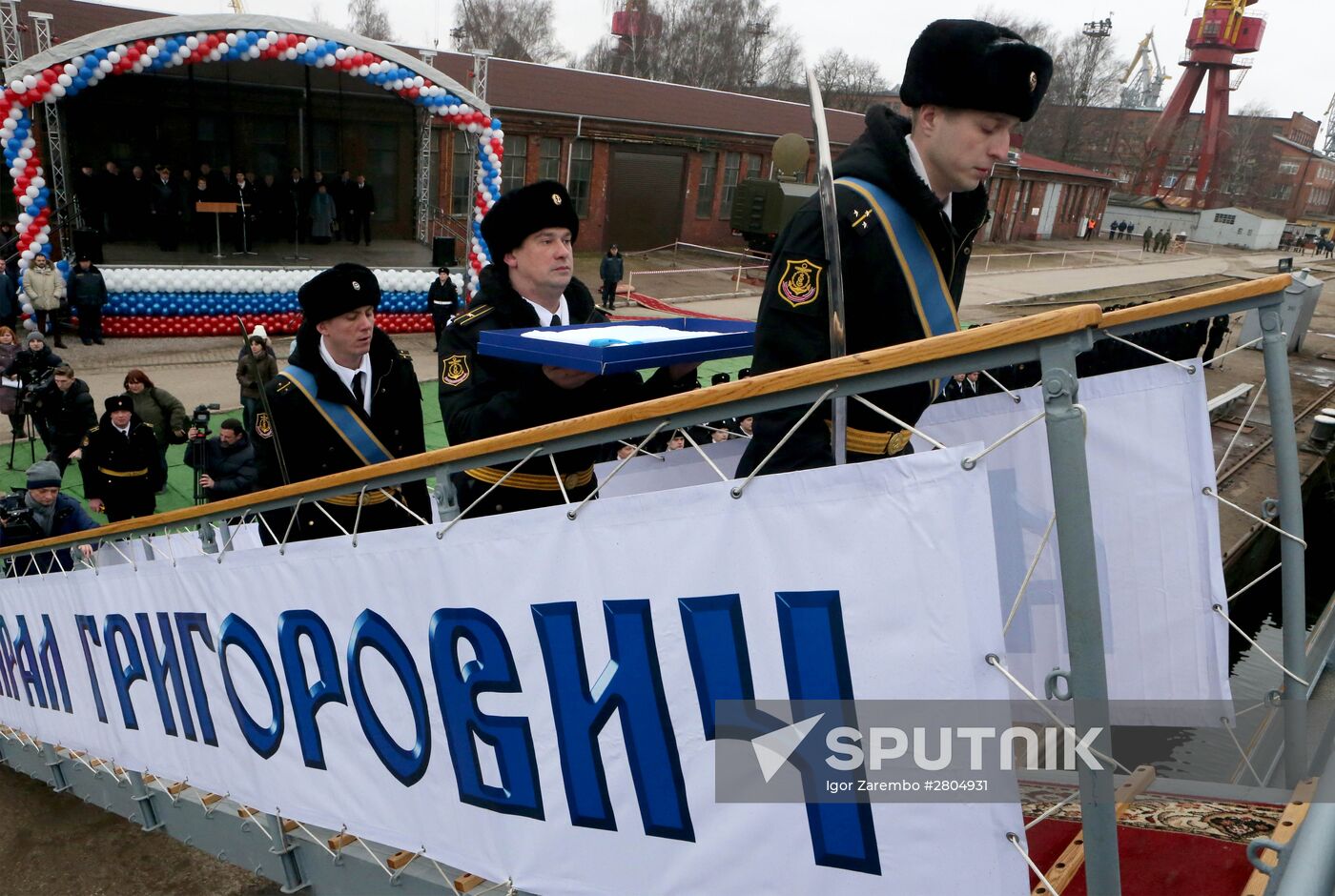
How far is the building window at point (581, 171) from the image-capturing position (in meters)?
25.0

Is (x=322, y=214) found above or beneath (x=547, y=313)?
beneath

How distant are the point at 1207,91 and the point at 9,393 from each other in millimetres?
74234

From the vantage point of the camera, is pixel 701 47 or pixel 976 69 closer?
pixel 976 69

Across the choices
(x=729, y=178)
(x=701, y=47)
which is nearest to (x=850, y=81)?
(x=701, y=47)

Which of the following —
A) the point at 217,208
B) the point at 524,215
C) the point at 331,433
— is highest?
the point at 524,215

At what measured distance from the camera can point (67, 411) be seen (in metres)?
8.30

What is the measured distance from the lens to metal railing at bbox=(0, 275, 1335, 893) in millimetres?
1391

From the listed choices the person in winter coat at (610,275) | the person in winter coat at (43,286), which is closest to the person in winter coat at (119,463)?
the person in winter coat at (43,286)

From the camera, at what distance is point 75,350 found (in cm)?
1331

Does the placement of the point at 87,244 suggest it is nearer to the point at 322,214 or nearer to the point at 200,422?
the point at 322,214

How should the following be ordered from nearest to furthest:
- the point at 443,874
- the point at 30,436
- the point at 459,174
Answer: the point at 443,874, the point at 30,436, the point at 459,174

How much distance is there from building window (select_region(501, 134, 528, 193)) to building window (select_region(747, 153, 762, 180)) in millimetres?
8665

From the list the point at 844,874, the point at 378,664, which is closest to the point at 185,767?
the point at 378,664

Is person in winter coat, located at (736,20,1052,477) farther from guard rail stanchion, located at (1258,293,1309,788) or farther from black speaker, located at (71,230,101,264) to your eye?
black speaker, located at (71,230,101,264)
